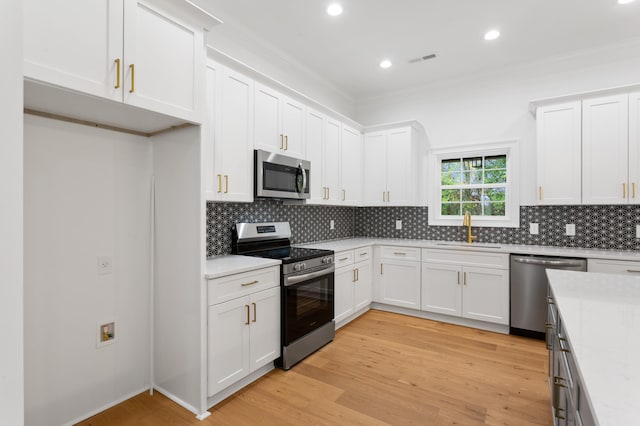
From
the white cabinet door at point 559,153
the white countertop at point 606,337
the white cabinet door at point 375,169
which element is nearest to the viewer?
the white countertop at point 606,337

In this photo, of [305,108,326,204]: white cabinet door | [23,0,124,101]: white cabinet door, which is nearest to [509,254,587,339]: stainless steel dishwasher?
[305,108,326,204]: white cabinet door

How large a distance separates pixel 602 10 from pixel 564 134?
1.09m

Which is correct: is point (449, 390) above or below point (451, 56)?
below

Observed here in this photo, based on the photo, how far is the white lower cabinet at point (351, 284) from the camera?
355cm

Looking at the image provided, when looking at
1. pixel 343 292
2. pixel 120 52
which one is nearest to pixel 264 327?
pixel 343 292

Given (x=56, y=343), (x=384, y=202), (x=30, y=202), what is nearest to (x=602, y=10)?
(x=384, y=202)

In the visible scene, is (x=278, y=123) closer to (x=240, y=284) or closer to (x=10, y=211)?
(x=240, y=284)

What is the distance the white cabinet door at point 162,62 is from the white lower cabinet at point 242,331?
114 cm

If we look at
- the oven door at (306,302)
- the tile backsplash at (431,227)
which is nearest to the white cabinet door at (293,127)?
the tile backsplash at (431,227)

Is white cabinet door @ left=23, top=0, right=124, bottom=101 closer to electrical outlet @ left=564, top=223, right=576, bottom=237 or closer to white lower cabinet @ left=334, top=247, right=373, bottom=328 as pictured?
white lower cabinet @ left=334, top=247, right=373, bottom=328

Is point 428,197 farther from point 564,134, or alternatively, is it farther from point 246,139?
point 246,139

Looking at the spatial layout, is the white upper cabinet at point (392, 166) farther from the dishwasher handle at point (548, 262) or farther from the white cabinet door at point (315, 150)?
the dishwasher handle at point (548, 262)

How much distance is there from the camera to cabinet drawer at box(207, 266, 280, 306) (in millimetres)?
2149

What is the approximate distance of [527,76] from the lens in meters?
3.86
